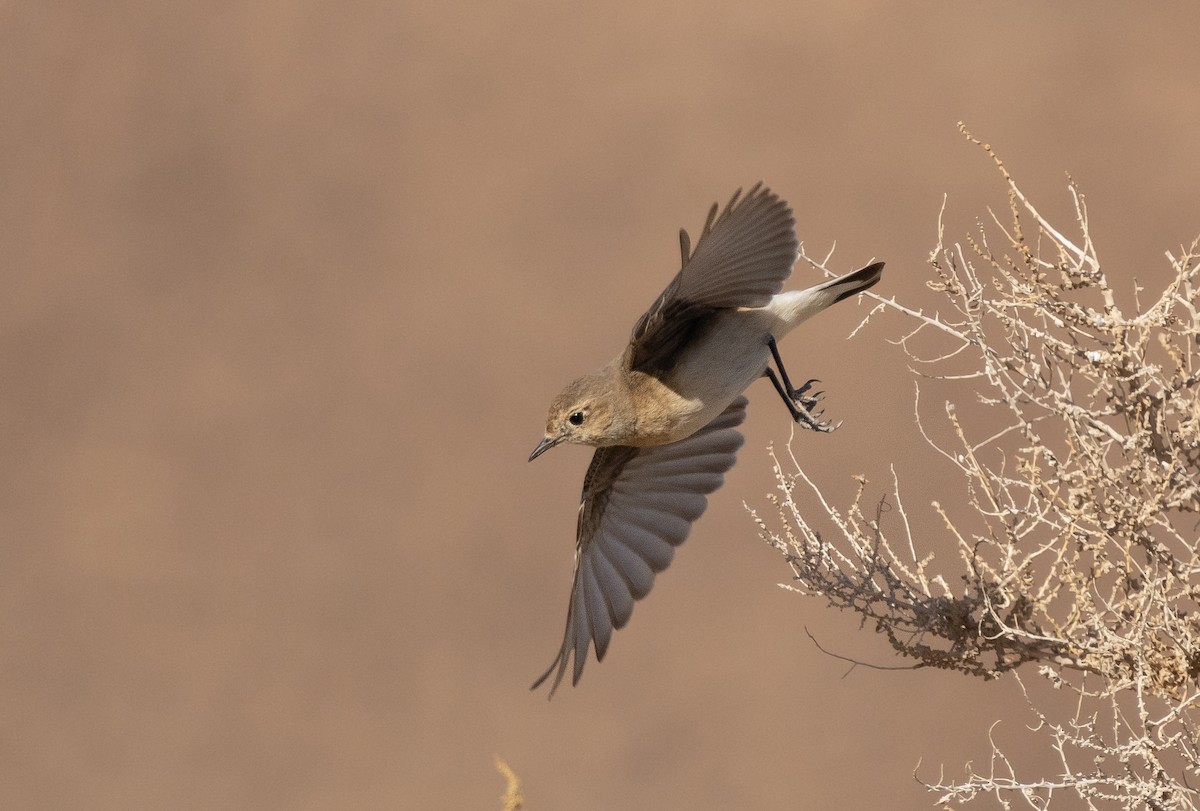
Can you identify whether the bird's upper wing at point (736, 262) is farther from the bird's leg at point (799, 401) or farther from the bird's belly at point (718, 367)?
the bird's leg at point (799, 401)

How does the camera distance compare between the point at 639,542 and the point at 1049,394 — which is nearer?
the point at 1049,394

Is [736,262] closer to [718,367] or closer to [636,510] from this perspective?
[718,367]

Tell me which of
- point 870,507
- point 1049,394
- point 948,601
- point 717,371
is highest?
point 870,507

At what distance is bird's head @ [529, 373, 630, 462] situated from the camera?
3.64m

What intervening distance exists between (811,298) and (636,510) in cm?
122

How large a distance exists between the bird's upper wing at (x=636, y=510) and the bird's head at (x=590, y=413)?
85cm

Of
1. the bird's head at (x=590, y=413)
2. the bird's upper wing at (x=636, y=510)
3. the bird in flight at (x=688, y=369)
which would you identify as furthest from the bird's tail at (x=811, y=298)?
the bird's upper wing at (x=636, y=510)

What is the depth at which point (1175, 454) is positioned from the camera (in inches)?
90.7

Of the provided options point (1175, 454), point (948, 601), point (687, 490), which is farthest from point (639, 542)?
point (1175, 454)

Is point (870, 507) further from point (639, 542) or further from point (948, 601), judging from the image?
point (948, 601)

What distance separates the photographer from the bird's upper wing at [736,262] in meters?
3.36

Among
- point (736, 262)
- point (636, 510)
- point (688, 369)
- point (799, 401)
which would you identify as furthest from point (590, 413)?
point (636, 510)

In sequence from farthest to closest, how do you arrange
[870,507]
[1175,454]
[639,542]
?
[870,507], [639,542], [1175,454]

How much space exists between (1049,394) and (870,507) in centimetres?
448
